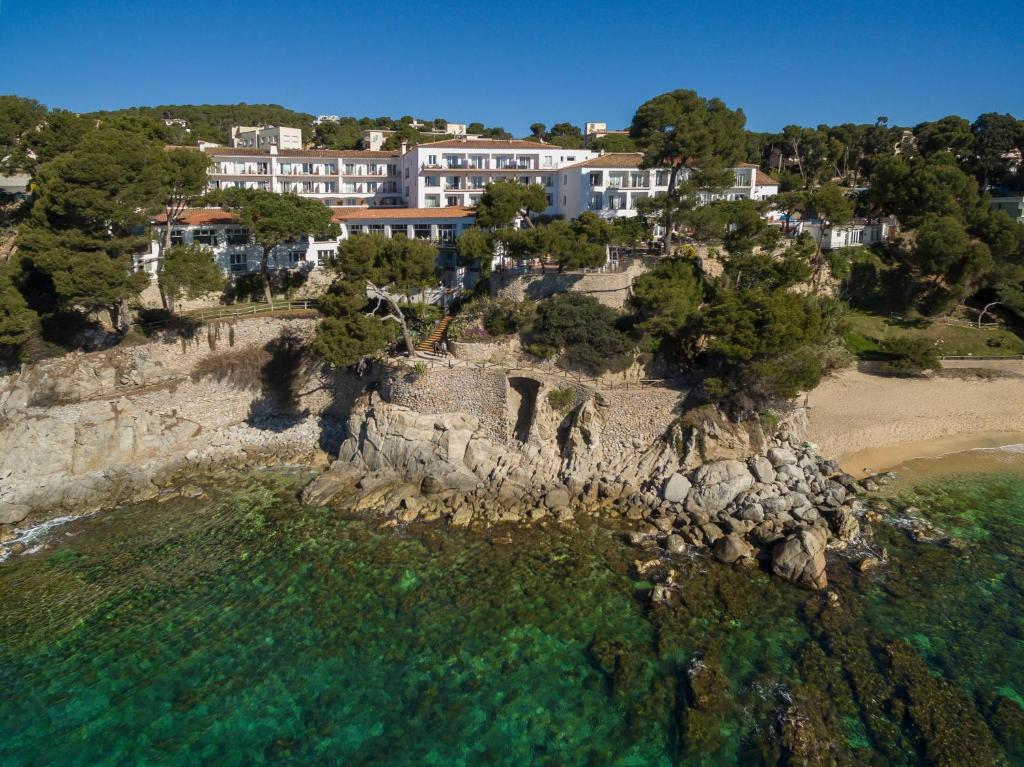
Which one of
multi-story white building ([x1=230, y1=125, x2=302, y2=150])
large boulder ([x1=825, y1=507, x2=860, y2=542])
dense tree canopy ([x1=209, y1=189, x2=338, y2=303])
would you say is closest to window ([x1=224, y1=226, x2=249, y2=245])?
dense tree canopy ([x1=209, y1=189, x2=338, y2=303])

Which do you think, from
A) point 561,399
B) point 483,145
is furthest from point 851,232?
point 561,399

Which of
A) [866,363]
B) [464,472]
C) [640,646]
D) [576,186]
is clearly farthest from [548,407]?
[576,186]

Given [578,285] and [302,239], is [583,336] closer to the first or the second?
[578,285]

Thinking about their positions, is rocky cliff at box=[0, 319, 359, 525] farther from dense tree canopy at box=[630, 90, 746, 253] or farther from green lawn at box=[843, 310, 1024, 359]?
green lawn at box=[843, 310, 1024, 359]

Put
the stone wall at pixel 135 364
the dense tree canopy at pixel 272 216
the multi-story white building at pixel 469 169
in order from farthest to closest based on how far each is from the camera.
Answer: the multi-story white building at pixel 469 169, the dense tree canopy at pixel 272 216, the stone wall at pixel 135 364

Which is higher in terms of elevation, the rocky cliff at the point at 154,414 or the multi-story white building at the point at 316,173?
the multi-story white building at the point at 316,173

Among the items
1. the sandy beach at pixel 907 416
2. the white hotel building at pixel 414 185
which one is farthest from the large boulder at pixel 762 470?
the white hotel building at pixel 414 185

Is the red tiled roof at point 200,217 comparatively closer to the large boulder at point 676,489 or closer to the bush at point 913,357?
the large boulder at point 676,489
